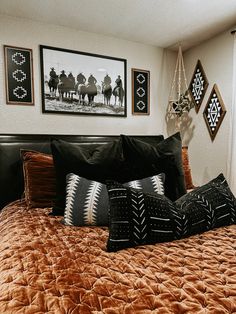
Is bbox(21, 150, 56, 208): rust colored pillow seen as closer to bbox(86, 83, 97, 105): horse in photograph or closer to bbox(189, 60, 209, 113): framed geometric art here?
bbox(86, 83, 97, 105): horse in photograph

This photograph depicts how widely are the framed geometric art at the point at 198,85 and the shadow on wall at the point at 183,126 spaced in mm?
197

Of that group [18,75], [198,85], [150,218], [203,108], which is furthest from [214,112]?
[18,75]

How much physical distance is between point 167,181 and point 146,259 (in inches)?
29.9

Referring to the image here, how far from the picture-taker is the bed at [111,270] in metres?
0.66

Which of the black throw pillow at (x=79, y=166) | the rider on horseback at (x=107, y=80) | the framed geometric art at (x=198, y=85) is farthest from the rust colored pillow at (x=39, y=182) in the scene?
the framed geometric art at (x=198, y=85)

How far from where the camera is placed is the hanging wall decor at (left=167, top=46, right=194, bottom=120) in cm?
280

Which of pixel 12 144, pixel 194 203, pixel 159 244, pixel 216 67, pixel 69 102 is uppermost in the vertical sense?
pixel 216 67

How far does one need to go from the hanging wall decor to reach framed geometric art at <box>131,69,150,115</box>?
342 mm

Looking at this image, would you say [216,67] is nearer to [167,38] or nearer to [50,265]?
[167,38]

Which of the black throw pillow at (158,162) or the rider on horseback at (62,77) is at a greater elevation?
the rider on horseback at (62,77)

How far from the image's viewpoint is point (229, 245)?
42.6 inches

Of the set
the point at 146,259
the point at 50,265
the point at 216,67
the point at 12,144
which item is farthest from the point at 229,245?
the point at 216,67

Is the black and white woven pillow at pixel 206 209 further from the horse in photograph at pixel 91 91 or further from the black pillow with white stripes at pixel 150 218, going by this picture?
the horse in photograph at pixel 91 91

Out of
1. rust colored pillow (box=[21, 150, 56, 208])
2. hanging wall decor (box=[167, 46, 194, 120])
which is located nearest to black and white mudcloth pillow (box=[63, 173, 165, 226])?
rust colored pillow (box=[21, 150, 56, 208])
